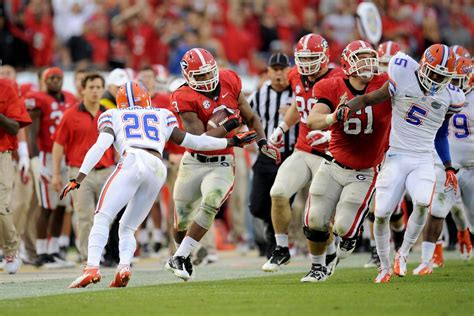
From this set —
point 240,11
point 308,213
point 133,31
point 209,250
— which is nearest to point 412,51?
point 240,11

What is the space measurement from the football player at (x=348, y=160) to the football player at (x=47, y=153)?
4102 mm

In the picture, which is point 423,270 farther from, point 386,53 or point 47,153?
point 47,153

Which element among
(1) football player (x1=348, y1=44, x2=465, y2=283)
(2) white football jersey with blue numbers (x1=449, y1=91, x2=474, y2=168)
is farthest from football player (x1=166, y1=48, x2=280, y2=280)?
(2) white football jersey with blue numbers (x1=449, y1=91, x2=474, y2=168)

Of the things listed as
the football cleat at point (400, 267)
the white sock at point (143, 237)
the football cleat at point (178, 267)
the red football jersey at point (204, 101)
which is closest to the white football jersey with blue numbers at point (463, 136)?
the football cleat at point (400, 267)

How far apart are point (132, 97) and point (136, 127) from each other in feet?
1.12

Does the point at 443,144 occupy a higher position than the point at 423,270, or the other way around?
the point at 443,144

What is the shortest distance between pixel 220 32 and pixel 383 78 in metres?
9.90

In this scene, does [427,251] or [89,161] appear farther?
[427,251]

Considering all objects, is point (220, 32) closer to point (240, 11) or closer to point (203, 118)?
point (240, 11)

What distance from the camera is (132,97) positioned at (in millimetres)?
9461

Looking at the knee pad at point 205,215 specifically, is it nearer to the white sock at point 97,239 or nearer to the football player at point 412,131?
the white sock at point 97,239

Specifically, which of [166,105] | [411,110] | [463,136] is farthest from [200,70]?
[166,105]

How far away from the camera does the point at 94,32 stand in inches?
701

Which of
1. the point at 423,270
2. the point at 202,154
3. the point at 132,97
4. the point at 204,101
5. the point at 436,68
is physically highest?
the point at 436,68
